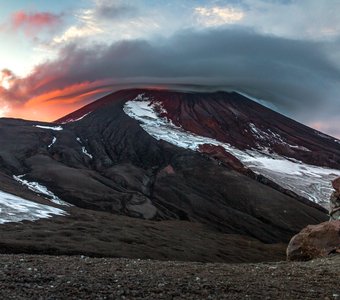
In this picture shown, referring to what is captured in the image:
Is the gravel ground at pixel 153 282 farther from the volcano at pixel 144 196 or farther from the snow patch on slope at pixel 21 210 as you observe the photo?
the snow patch on slope at pixel 21 210

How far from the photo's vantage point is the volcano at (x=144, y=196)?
203 ft

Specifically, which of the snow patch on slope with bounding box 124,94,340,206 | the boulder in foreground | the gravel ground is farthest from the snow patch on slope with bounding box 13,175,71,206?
the gravel ground

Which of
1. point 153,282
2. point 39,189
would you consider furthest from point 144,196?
point 153,282

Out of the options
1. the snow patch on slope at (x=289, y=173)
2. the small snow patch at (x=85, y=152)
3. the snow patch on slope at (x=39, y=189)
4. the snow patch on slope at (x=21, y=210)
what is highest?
the snow patch on slope at (x=289, y=173)

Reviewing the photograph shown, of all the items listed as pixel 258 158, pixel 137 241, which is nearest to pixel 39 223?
pixel 137 241

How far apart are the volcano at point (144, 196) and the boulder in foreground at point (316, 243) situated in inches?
1030

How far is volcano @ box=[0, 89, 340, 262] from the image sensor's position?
6191 cm

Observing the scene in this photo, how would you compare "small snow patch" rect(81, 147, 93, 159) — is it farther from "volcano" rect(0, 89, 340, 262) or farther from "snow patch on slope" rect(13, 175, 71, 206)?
"snow patch on slope" rect(13, 175, 71, 206)

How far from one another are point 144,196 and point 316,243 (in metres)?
92.4

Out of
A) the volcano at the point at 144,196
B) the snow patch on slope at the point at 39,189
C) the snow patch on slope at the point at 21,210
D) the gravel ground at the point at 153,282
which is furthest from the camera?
the snow patch on slope at the point at 39,189

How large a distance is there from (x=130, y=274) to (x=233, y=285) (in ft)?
11.5

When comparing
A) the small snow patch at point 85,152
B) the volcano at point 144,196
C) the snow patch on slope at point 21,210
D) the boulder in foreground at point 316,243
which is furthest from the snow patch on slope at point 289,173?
the boulder in foreground at point 316,243

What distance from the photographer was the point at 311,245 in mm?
28938

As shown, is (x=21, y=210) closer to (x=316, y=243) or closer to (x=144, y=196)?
(x=316, y=243)
